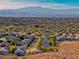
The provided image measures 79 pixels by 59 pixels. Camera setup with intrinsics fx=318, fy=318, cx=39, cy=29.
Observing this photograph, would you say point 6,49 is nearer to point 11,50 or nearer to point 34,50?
point 11,50

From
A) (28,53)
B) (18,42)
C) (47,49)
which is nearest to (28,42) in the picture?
(18,42)

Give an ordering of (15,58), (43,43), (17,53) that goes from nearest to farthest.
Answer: (15,58) → (17,53) → (43,43)

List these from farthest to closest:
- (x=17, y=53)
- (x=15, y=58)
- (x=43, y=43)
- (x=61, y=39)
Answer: (x=61, y=39) < (x=43, y=43) < (x=17, y=53) < (x=15, y=58)

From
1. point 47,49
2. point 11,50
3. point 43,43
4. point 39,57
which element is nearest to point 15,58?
point 39,57

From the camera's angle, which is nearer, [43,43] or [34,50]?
[34,50]

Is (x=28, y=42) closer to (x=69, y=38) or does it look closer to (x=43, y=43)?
(x=43, y=43)

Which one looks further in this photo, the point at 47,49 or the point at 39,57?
the point at 47,49

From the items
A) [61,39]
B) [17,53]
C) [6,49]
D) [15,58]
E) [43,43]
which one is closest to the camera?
[15,58]

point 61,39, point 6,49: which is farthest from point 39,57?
point 61,39

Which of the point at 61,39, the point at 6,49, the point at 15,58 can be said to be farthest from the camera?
the point at 61,39
